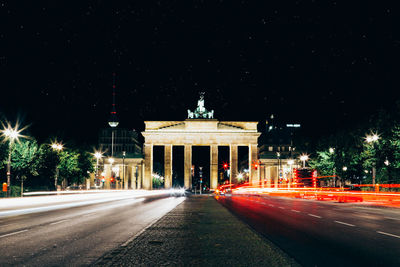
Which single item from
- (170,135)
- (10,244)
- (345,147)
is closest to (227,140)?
(170,135)

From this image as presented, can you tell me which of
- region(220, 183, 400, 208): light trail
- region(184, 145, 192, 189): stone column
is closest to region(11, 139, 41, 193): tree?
region(220, 183, 400, 208): light trail

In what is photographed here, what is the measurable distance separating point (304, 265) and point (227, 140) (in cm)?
9297

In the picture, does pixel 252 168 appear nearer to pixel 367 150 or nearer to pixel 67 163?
pixel 67 163

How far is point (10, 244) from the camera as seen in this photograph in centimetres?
1056

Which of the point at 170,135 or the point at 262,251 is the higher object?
the point at 170,135

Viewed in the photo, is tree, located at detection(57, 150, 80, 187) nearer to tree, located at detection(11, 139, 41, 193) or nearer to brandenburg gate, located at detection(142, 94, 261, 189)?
tree, located at detection(11, 139, 41, 193)

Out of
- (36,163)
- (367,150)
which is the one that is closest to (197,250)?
(367,150)

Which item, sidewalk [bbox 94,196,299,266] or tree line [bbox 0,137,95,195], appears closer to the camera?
sidewalk [bbox 94,196,299,266]

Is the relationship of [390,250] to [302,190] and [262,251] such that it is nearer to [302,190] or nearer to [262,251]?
[262,251]

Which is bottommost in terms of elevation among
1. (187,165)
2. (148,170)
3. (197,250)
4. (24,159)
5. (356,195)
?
(356,195)

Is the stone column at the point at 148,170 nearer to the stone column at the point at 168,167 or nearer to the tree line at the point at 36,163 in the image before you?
the stone column at the point at 168,167

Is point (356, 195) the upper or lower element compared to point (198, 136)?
lower

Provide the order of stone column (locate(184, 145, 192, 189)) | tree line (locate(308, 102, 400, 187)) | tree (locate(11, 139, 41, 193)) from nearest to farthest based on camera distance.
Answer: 1. tree line (locate(308, 102, 400, 187))
2. tree (locate(11, 139, 41, 193))
3. stone column (locate(184, 145, 192, 189))

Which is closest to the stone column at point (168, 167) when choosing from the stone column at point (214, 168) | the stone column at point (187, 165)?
the stone column at point (187, 165)
